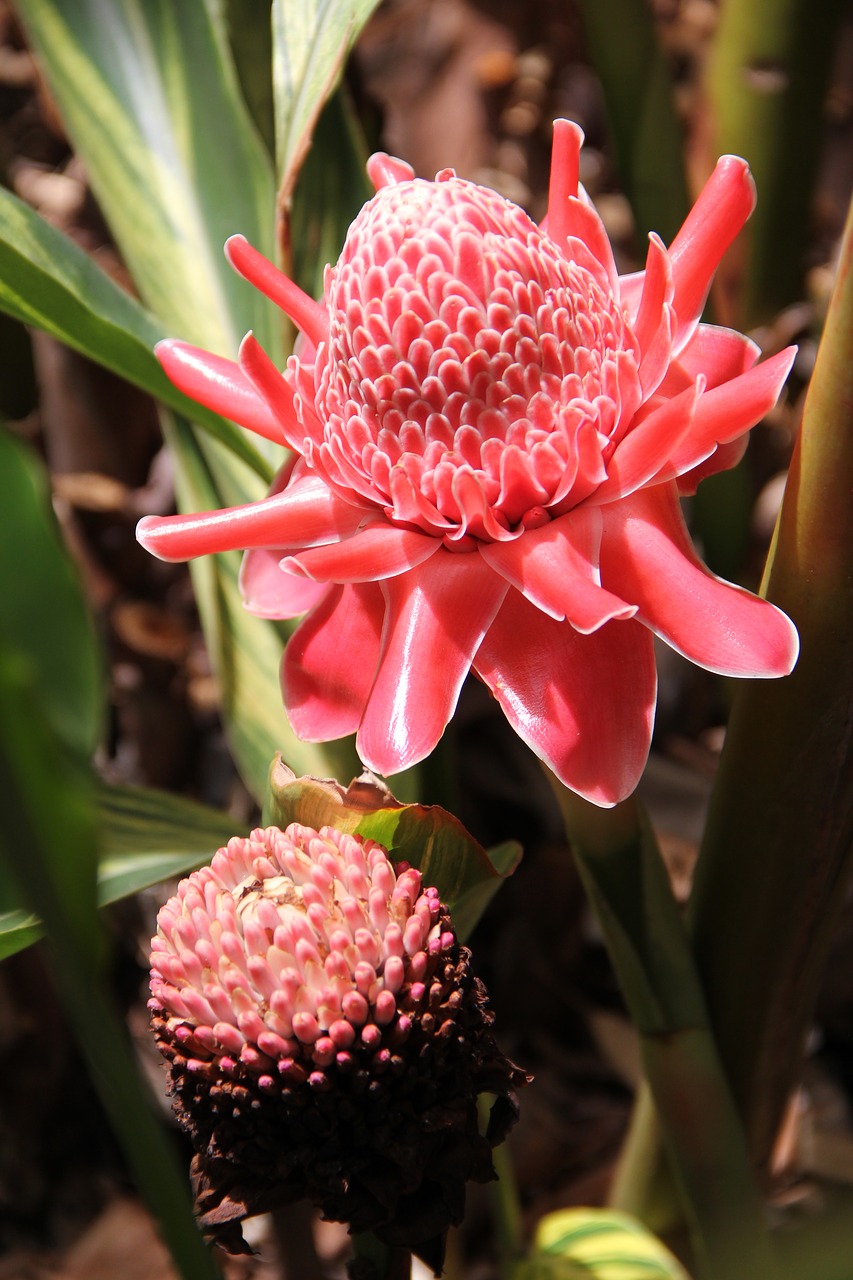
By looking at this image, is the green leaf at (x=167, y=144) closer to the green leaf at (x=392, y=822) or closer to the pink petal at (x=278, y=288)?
the pink petal at (x=278, y=288)

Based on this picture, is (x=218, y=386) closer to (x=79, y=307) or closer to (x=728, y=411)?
(x=79, y=307)

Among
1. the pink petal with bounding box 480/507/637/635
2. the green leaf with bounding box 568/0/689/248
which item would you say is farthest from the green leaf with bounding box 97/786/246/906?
the green leaf with bounding box 568/0/689/248

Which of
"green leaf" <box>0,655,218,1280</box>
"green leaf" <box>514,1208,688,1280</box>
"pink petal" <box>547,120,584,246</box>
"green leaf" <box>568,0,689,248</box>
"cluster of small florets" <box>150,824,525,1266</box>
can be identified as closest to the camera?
"green leaf" <box>0,655,218,1280</box>

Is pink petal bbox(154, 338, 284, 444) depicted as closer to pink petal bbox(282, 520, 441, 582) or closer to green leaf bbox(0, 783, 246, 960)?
pink petal bbox(282, 520, 441, 582)

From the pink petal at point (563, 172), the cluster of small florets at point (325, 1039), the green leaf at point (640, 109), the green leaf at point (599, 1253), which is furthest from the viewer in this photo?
the green leaf at point (640, 109)

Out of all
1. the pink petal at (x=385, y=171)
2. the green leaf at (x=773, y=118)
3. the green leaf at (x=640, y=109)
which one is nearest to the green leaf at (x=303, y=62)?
the pink petal at (x=385, y=171)

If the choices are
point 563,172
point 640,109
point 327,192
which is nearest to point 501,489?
point 563,172
